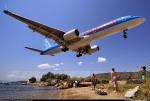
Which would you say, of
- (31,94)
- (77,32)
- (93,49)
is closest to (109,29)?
(77,32)

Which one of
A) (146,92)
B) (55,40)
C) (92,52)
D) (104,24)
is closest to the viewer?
(146,92)

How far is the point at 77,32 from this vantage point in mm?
37188

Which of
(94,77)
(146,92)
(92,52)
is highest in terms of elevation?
(92,52)

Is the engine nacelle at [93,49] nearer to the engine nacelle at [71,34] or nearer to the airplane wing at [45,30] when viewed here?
the airplane wing at [45,30]

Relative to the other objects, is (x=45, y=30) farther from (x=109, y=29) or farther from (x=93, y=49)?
(x=93, y=49)

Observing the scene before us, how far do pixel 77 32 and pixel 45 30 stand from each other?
564cm

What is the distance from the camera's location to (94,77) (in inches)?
1204

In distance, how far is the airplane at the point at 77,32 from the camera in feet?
111

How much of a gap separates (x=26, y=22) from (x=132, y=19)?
1673cm

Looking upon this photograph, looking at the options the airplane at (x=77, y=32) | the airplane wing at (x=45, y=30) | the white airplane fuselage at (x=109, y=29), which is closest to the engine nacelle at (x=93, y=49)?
the airplane at (x=77, y=32)

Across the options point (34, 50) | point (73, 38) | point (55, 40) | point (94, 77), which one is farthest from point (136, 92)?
point (34, 50)

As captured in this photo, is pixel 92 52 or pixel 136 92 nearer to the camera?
pixel 136 92

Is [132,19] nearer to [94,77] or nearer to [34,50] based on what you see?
[94,77]

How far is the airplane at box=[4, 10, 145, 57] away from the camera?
3381 centimetres
